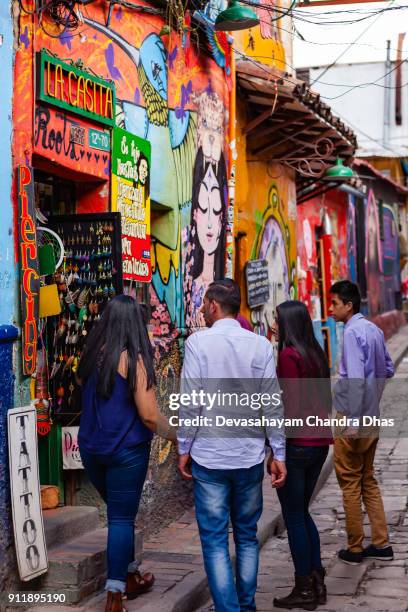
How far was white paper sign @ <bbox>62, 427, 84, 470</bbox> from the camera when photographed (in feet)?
20.5

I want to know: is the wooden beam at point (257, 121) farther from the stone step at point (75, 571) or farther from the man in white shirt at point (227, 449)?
the stone step at point (75, 571)

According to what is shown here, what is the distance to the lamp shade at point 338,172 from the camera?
13336 mm

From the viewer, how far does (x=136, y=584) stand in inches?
212

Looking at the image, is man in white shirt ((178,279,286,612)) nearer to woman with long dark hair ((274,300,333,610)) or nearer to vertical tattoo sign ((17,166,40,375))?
woman with long dark hair ((274,300,333,610))

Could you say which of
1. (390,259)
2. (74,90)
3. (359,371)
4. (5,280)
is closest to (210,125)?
(74,90)

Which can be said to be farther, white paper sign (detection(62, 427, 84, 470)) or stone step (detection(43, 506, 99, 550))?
white paper sign (detection(62, 427, 84, 470))

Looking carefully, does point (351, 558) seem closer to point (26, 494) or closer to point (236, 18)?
point (26, 494)

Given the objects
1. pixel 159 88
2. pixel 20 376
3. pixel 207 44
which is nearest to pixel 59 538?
pixel 20 376

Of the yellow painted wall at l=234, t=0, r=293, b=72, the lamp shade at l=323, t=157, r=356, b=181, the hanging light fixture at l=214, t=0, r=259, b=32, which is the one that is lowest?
the lamp shade at l=323, t=157, r=356, b=181

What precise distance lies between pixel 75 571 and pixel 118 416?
106cm

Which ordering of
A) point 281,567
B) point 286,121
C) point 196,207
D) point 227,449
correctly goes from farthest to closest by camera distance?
point 286,121 < point 196,207 < point 281,567 < point 227,449

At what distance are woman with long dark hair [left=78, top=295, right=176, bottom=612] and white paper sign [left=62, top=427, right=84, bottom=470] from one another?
1.25 meters

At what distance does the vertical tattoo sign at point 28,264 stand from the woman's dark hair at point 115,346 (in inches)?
20.4

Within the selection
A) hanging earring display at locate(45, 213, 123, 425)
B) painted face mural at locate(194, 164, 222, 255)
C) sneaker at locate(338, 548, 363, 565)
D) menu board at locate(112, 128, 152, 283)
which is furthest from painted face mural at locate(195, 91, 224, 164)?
sneaker at locate(338, 548, 363, 565)
